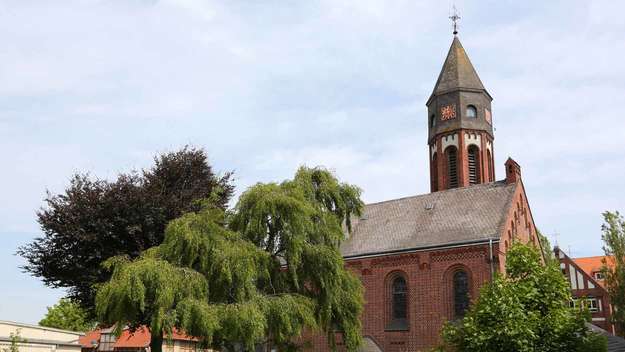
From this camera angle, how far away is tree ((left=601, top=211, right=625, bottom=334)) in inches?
1313

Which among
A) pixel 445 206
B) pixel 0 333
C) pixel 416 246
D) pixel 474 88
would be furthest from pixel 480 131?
pixel 0 333

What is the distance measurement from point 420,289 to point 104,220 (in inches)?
653

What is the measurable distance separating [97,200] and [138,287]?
1057 centimetres

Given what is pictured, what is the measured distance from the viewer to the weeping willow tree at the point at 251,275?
18.3 m

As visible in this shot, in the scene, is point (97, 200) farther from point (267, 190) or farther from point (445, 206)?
point (445, 206)

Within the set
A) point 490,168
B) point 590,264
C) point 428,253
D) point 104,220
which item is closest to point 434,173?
point 490,168

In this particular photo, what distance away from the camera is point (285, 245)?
21906 millimetres

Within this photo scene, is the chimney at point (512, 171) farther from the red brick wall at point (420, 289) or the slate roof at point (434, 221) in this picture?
the red brick wall at point (420, 289)

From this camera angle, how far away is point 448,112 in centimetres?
4303

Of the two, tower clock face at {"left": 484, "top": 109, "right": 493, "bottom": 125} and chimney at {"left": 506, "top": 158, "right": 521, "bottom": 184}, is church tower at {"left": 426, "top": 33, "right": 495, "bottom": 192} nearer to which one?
tower clock face at {"left": 484, "top": 109, "right": 493, "bottom": 125}

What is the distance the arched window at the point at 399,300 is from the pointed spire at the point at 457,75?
1771cm

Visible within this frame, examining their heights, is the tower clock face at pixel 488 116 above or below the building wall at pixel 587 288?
above

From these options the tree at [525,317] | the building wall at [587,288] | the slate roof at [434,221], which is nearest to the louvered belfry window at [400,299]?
the slate roof at [434,221]

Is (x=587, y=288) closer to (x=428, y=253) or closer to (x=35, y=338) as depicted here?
(x=428, y=253)
